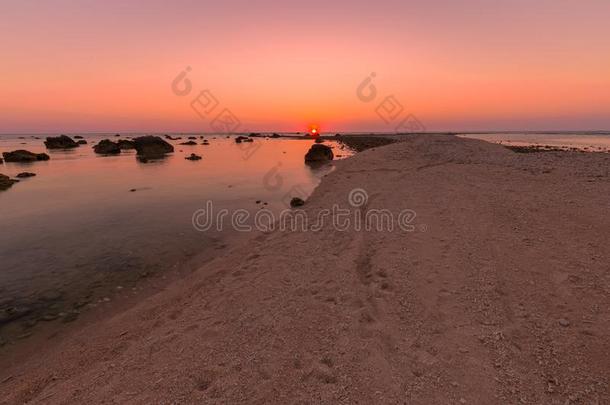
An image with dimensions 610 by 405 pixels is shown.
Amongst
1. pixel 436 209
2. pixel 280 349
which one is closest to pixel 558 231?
pixel 436 209

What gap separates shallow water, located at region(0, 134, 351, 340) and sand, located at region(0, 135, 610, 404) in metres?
2.63

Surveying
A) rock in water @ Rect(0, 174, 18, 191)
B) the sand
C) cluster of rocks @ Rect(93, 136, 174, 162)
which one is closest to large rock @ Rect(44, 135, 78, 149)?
cluster of rocks @ Rect(93, 136, 174, 162)

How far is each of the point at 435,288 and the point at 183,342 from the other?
602 centimetres

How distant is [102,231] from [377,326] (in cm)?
1625

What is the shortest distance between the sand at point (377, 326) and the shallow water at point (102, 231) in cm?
263

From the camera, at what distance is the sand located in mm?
→ 5055

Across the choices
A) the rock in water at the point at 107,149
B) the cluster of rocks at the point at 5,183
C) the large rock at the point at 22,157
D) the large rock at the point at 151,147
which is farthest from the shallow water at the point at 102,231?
the rock in water at the point at 107,149

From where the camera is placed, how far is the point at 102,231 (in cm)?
1681

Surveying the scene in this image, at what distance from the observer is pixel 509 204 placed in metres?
13.3

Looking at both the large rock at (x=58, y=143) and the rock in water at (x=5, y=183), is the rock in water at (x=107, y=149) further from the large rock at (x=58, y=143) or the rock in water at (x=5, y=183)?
the rock in water at (x=5, y=183)

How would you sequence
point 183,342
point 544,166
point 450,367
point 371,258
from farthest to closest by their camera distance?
point 544,166
point 371,258
point 183,342
point 450,367

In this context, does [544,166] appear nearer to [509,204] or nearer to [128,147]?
[509,204]

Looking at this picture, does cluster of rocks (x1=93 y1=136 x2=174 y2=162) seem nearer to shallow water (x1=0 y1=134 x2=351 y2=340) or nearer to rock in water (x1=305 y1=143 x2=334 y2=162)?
shallow water (x1=0 y1=134 x2=351 y2=340)

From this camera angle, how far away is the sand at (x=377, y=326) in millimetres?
5055
